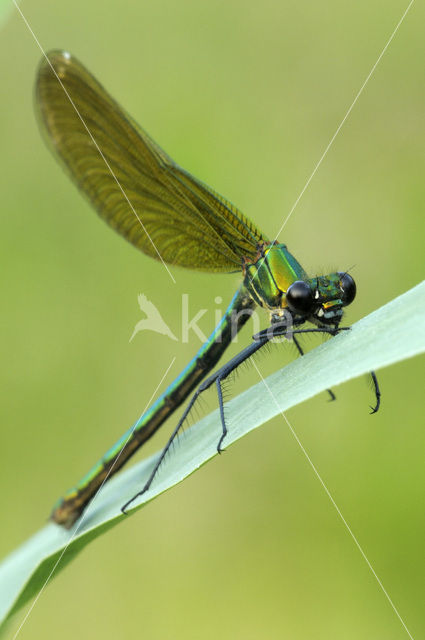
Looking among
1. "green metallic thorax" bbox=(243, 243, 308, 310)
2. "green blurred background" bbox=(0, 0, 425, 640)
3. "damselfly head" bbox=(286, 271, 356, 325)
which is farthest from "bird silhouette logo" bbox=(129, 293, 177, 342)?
"damselfly head" bbox=(286, 271, 356, 325)

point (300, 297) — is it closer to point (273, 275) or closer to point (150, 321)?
point (273, 275)

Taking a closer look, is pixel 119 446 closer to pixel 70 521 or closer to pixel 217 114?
pixel 70 521

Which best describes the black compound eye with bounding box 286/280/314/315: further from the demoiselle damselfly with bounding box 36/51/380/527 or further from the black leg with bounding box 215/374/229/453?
the black leg with bounding box 215/374/229/453

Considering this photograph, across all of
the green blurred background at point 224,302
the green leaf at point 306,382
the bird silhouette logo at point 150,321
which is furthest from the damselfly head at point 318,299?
the bird silhouette logo at point 150,321

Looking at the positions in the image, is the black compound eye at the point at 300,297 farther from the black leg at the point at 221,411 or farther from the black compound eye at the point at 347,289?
the black leg at the point at 221,411

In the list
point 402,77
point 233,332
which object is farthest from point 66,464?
point 402,77

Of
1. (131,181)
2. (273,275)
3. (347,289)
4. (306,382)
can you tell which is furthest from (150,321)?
(306,382)
